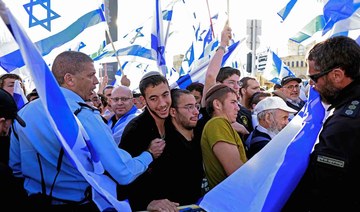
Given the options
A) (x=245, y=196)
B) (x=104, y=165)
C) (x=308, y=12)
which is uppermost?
(x=308, y=12)

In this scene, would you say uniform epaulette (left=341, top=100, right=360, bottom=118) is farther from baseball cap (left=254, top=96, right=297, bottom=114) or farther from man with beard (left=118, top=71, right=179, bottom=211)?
baseball cap (left=254, top=96, right=297, bottom=114)

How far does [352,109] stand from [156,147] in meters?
1.43

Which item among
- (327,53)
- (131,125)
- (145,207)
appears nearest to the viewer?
(327,53)

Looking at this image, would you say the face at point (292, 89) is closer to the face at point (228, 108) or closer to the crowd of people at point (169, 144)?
the crowd of people at point (169, 144)

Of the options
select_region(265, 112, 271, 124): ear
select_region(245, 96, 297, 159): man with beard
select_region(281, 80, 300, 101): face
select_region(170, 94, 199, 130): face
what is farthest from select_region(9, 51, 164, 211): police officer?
select_region(281, 80, 300, 101): face

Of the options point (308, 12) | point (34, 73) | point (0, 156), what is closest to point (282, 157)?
point (34, 73)

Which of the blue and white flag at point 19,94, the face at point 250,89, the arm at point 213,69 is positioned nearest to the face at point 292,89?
the face at point 250,89

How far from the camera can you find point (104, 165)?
8.48 ft

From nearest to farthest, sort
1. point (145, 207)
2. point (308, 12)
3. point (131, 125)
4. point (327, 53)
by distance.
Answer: point (327, 53) → point (145, 207) → point (131, 125) → point (308, 12)

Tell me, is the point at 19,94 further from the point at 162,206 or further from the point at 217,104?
the point at 162,206

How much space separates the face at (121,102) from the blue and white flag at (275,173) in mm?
3011

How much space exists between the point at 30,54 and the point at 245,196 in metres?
1.55

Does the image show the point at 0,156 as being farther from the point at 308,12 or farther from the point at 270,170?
the point at 308,12

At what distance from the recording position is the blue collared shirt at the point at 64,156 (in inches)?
101
